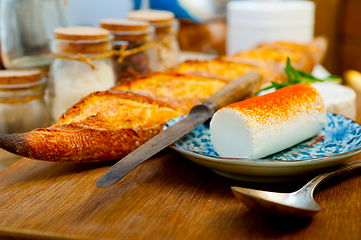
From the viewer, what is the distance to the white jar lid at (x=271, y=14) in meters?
1.51

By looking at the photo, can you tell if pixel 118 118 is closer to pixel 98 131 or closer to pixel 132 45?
pixel 98 131

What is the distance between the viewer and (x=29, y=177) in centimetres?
64

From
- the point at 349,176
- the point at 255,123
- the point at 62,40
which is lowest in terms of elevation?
the point at 349,176

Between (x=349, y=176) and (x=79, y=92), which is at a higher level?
(x=79, y=92)

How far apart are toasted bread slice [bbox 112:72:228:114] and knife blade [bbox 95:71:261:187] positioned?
8cm

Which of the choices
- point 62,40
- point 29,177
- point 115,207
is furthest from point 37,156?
point 62,40

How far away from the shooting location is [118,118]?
71 centimetres

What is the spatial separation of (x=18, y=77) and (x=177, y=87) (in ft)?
1.18

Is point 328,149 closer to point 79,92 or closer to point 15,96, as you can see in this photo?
point 79,92

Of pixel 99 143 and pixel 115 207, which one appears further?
pixel 99 143

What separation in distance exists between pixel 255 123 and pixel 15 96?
51 cm

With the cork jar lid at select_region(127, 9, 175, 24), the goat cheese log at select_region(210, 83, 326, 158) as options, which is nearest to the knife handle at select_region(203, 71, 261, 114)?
the goat cheese log at select_region(210, 83, 326, 158)

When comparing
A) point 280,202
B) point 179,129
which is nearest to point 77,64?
point 179,129

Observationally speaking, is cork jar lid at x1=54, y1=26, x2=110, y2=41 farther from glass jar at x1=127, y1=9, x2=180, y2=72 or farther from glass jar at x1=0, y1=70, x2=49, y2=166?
glass jar at x1=127, y1=9, x2=180, y2=72
